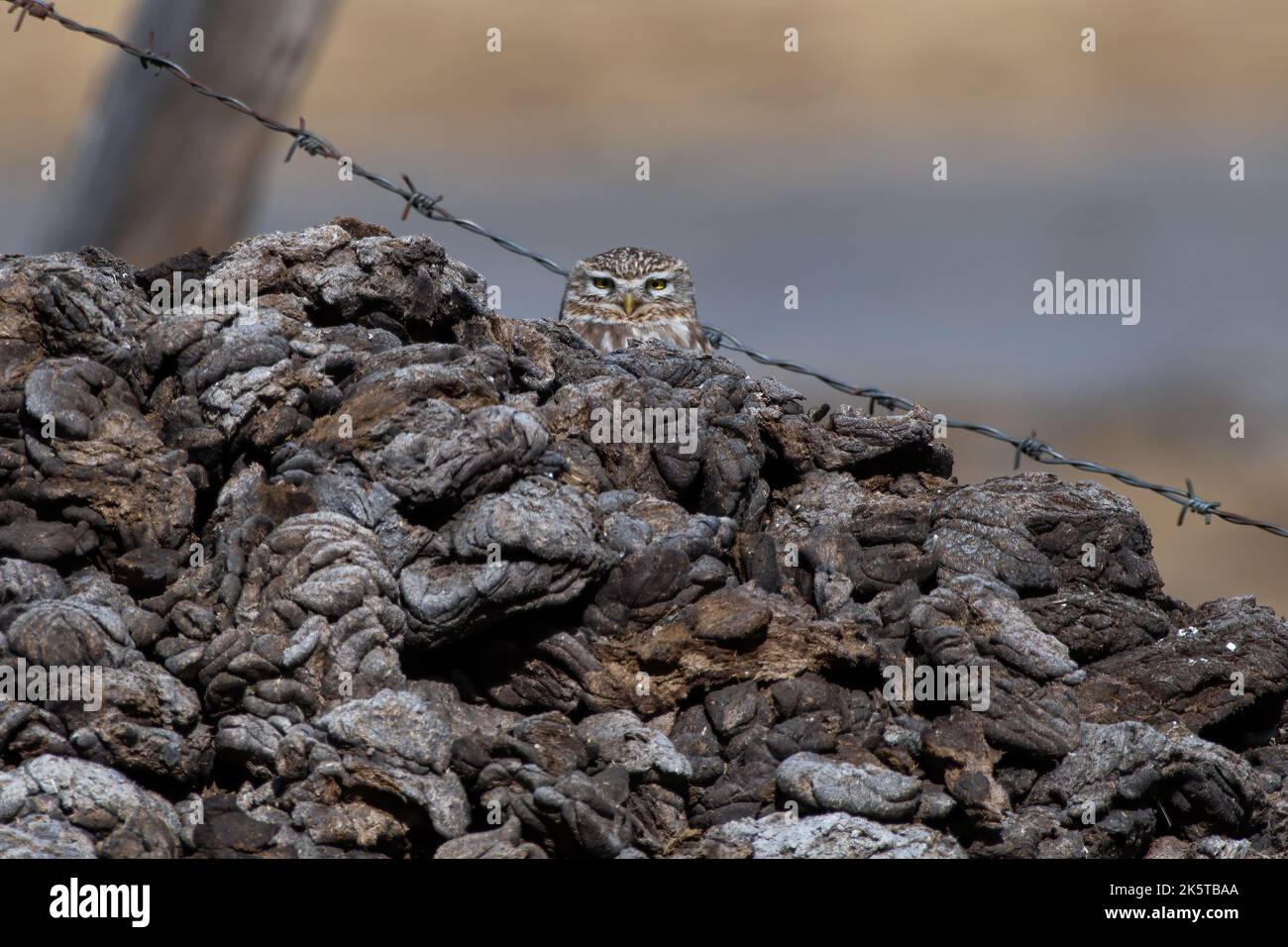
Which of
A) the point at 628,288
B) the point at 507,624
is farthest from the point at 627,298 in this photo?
the point at 507,624

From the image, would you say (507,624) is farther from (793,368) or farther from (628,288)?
(628,288)

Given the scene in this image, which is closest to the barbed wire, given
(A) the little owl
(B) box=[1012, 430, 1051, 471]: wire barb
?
(B) box=[1012, 430, 1051, 471]: wire barb

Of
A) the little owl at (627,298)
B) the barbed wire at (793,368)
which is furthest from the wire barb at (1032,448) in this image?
the little owl at (627,298)

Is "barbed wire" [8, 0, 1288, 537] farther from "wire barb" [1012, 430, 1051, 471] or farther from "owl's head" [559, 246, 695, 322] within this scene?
"owl's head" [559, 246, 695, 322]

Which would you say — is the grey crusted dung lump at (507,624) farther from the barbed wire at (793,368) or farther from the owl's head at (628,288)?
the owl's head at (628,288)

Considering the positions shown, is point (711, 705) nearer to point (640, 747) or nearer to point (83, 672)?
point (640, 747)

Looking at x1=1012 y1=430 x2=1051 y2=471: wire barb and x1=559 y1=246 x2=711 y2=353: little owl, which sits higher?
x1=559 y1=246 x2=711 y2=353: little owl
